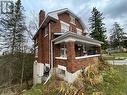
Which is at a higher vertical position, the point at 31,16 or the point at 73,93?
the point at 31,16

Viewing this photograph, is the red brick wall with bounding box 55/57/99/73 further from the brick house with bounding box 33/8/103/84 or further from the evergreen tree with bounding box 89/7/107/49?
the evergreen tree with bounding box 89/7/107/49

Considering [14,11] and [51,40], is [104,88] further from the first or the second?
[14,11]

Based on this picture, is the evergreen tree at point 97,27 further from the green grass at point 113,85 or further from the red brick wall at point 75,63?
the green grass at point 113,85

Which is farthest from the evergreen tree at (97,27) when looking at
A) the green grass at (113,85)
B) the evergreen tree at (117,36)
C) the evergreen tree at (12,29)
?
the green grass at (113,85)

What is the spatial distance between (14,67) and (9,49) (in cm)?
695

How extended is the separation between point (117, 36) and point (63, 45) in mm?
52323

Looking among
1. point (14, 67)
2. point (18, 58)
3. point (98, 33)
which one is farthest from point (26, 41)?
point (98, 33)

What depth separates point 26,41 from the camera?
1197 inches

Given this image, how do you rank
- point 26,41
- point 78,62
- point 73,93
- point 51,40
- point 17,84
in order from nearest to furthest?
point 73,93 → point 78,62 → point 51,40 → point 17,84 → point 26,41

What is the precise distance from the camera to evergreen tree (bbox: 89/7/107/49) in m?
39.7

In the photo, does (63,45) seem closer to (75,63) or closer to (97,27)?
(75,63)

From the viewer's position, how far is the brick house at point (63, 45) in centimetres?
1216

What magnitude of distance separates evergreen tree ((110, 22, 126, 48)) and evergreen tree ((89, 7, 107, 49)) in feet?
72.9

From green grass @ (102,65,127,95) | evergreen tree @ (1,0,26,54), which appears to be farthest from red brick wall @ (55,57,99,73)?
evergreen tree @ (1,0,26,54)
